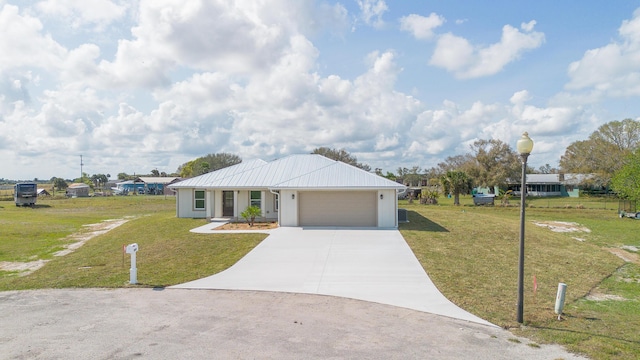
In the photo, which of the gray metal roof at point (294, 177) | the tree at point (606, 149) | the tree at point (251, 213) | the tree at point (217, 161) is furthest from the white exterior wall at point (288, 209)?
the tree at point (217, 161)

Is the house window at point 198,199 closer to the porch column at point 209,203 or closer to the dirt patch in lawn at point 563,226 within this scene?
the porch column at point 209,203

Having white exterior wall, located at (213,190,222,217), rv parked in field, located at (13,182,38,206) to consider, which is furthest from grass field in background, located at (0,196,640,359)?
rv parked in field, located at (13,182,38,206)

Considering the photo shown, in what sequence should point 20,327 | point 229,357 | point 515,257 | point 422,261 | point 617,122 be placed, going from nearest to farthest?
1. point 229,357
2. point 20,327
3. point 422,261
4. point 515,257
5. point 617,122

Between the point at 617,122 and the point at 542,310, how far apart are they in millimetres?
57512

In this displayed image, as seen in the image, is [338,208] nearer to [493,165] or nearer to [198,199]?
[198,199]

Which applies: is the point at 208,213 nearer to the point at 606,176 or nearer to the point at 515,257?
the point at 515,257

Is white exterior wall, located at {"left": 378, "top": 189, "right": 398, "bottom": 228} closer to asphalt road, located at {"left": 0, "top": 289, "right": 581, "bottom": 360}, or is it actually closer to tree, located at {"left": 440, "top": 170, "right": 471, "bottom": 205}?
asphalt road, located at {"left": 0, "top": 289, "right": 581, "bottom": 360}

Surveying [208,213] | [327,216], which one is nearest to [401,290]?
[327,216]

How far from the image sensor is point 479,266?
12797 millimetres

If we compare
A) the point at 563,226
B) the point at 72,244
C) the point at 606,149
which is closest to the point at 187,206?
the point at 72,244

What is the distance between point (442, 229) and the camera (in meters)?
20.0

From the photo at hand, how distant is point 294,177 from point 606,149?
51281mm

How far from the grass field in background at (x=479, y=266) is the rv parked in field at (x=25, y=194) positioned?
81.8 ft

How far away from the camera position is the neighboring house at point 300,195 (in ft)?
65.9
